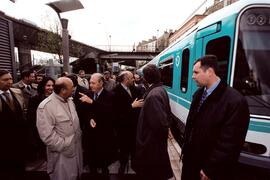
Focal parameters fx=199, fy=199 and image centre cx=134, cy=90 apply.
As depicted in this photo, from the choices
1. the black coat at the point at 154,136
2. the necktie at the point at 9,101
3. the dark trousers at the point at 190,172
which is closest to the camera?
the dark trousers at the point at 190,172

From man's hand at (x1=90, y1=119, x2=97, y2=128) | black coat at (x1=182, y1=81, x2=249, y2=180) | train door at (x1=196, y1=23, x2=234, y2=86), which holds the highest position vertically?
train door at (x1=196, y1=23, x2=234, y2=86)

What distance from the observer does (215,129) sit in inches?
78.4

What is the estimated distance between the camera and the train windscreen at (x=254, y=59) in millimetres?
3031

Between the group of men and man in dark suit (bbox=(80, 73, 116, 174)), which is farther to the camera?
man in dark suit (bbox=(80, 73, 116, 174))

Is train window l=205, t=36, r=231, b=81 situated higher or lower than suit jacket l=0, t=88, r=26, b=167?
higher

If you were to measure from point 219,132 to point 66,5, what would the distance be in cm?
559

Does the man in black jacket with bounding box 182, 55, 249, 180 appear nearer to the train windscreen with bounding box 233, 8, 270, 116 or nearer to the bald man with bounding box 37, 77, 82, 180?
the train windscreen with bounding box 233, 8, 270, 116

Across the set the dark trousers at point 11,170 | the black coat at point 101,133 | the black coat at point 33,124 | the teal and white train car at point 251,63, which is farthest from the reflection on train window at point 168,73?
the dark trousers at point 11,170

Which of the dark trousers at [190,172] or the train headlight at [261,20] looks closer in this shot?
the dark trousers at [190,172]

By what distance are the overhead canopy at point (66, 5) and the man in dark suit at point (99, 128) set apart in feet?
10.7

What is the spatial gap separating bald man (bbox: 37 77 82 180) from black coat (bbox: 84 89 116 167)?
1.44 feet

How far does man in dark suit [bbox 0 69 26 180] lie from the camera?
9.14ft

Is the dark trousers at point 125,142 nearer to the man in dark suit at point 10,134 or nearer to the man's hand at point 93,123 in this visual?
the man's hand at point 93,123

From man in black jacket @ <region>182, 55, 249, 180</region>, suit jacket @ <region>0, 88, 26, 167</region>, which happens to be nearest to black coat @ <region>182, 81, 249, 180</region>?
man in black jacket @ <region>182, 55, 249, 180</region>
